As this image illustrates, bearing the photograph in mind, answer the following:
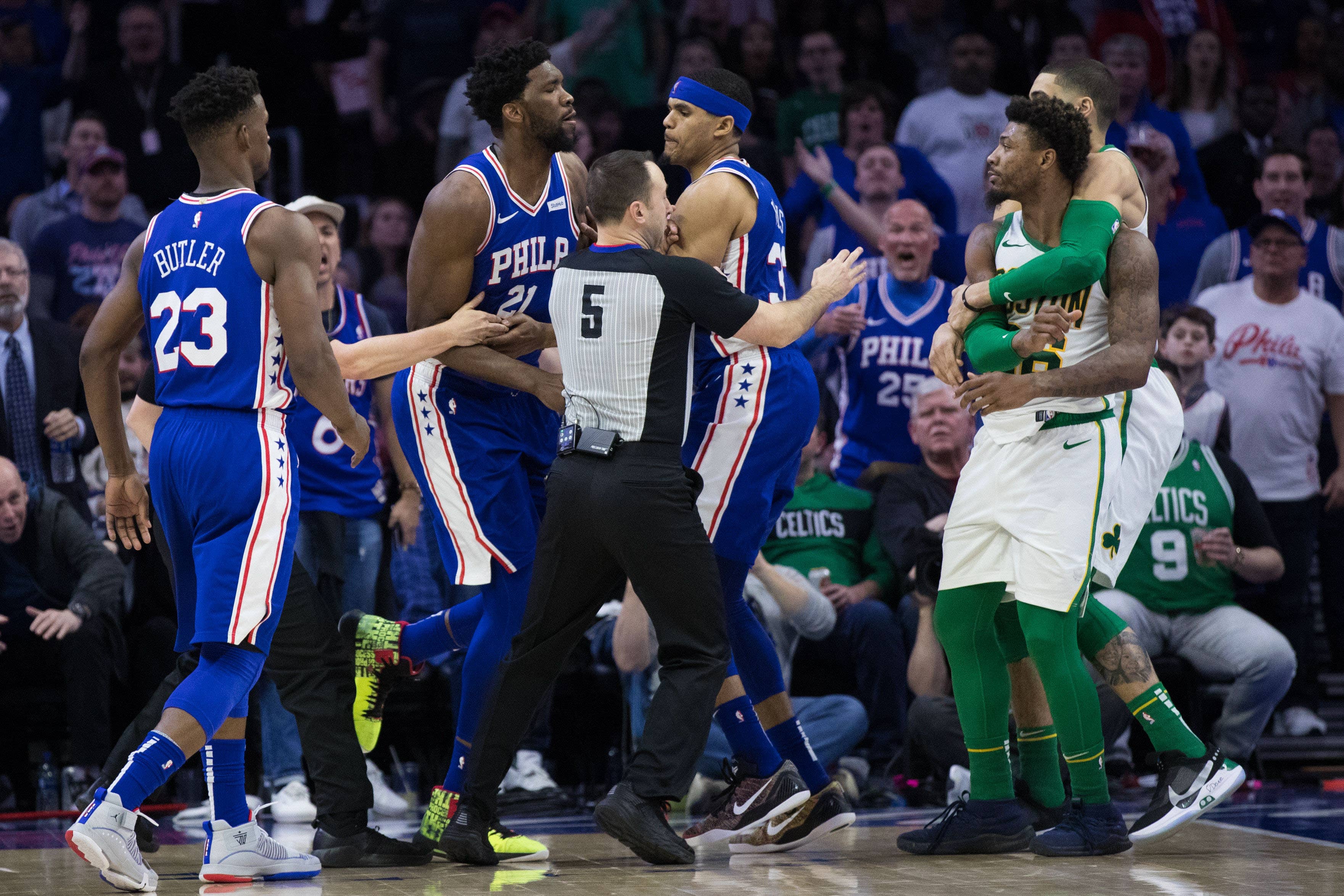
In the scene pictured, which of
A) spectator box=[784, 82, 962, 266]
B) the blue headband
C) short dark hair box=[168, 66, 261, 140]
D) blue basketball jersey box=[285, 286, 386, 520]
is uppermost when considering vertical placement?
spectator box=[784, 82, 962, 266]

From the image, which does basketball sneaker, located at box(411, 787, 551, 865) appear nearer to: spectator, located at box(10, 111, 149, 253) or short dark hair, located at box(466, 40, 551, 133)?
short dark hair, located at box(466, 40, 551, 133)

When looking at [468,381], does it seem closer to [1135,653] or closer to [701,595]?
[701,595]

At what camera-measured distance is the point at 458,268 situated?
5.36 metres

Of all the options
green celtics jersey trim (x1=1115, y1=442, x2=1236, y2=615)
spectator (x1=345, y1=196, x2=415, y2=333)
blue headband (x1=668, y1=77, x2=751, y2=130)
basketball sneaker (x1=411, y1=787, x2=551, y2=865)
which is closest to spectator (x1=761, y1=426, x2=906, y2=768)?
green celtics jersey trim (x1=1115, y1=442, x2=1236, y2=615)

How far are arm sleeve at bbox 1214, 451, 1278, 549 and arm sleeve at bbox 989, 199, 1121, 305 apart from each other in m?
2.99

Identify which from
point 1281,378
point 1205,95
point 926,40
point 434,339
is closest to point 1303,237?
point 1281,378

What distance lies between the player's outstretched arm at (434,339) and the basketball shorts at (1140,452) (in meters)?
2.01

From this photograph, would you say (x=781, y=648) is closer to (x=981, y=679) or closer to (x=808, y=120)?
(x=981, y=679)

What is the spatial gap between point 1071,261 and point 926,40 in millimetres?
6853

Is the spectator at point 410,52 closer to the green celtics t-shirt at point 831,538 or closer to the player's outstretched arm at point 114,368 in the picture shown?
the green celtics t-shirt at point 831,538

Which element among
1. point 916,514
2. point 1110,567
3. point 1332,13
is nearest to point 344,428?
point 1110,567

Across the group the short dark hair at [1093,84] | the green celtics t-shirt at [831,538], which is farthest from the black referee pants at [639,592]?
the green celtics t-shirt at [831,538]

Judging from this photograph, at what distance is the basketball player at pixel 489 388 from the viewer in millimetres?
5289

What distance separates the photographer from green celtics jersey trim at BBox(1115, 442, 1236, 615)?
7.57 m
